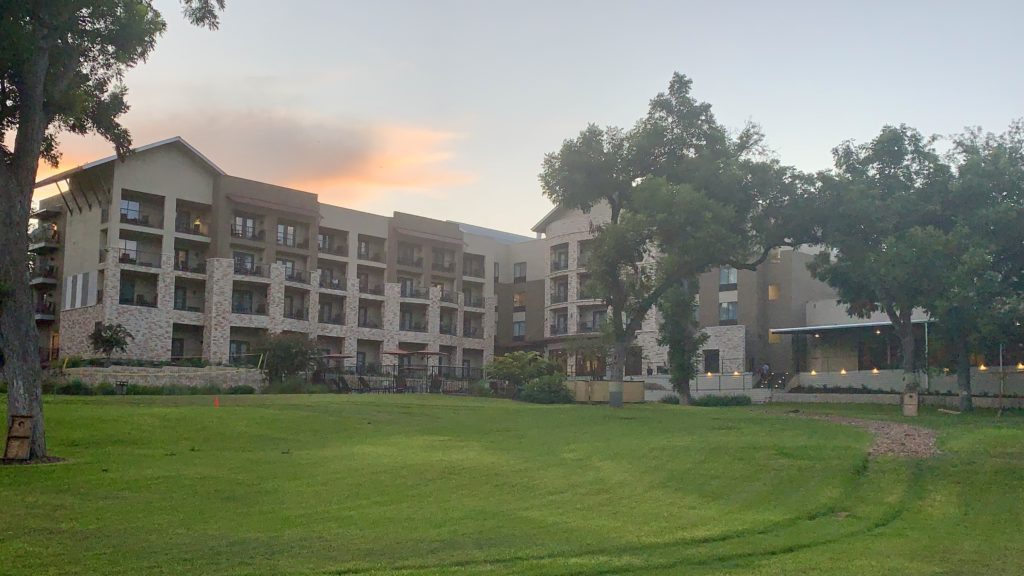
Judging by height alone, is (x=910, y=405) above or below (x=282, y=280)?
below

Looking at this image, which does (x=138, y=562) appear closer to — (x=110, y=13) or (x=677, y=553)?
(x=677, y=553)

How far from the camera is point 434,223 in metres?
87.2

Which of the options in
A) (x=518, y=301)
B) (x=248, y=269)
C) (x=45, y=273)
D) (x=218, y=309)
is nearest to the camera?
(x=218, y=309)

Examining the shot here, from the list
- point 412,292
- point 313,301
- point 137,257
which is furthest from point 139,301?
point 412,292

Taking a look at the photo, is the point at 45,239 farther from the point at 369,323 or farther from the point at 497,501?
the point at 497,501

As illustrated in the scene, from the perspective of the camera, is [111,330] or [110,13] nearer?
[110,13]

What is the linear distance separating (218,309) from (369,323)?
15.7 m

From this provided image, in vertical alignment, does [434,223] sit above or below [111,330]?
above

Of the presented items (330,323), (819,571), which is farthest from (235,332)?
(819,571)

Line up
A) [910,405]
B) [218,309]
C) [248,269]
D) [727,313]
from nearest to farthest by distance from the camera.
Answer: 1. [910,405]
2. [218,309]
3. [248,269]
4. [727,313]

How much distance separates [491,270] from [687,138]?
165 feet

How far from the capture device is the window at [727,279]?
74.1 metres

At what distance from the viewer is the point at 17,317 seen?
21.8 m

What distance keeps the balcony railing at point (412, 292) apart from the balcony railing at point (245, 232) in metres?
14.6
